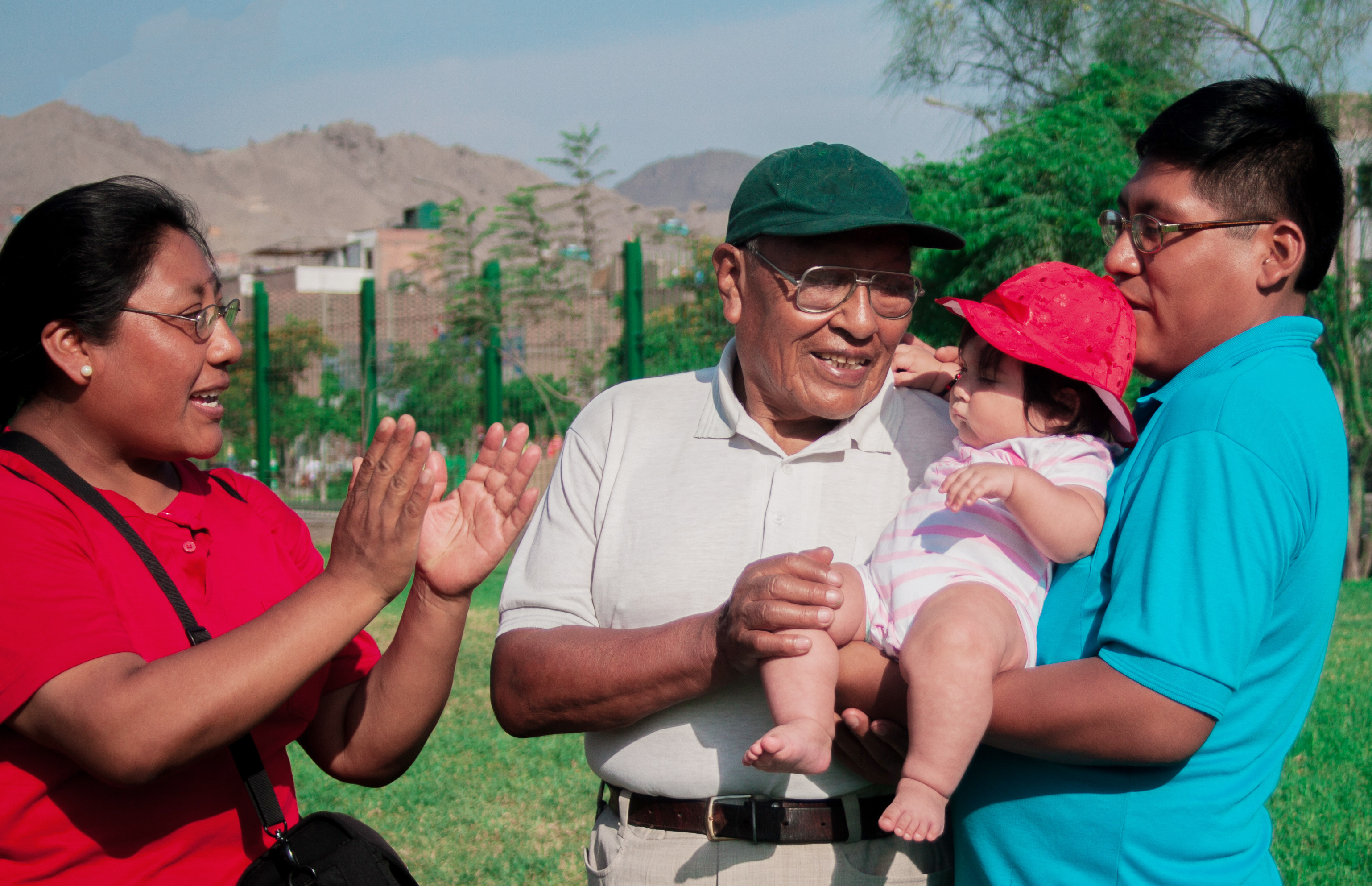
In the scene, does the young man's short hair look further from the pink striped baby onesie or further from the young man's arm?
the young man's arm

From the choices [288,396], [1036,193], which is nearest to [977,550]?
[1036,193]

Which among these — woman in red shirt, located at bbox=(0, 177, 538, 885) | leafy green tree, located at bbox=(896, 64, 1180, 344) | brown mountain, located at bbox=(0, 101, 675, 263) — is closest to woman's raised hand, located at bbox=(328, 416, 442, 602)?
woman in red shirt, located at bbox=(0, 177, 538, 885)

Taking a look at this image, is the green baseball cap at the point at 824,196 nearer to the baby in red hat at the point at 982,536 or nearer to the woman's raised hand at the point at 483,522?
the baby in red hat at the point at 982,536

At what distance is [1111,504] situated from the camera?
1863mm

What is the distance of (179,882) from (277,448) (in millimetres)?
13969

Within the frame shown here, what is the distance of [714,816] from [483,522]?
0.72 m

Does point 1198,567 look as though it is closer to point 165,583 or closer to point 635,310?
point 165,583

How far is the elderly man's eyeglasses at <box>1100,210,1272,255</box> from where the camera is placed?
1.79m

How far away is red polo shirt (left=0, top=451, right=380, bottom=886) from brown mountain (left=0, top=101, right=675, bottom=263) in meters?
110

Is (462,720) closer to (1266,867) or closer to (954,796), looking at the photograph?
(954,796)

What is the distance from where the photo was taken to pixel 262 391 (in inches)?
583

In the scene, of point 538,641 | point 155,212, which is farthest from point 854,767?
point 155,212

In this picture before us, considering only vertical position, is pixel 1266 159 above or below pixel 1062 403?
above

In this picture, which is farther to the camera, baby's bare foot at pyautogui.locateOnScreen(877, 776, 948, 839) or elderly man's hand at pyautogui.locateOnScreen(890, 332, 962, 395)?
elderly man's hand at pyautogui.locateOnScreen(890, 332, 962, 395)
